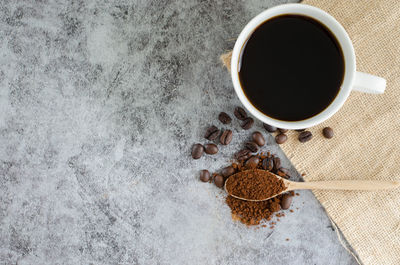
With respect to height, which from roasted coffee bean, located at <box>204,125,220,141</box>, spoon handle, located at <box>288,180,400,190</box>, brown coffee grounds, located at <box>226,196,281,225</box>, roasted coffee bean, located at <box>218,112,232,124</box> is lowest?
brown coffee grounds, located at <box>226,196,281,225</box>

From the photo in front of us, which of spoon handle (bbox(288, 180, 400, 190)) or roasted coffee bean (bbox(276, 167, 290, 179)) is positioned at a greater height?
roasted coffee bean (bbox(276, 167, 290, 179))

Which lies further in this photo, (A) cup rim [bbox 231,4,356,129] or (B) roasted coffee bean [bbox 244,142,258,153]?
(B) roasted coffee bean [bbox 244,142,258,153]

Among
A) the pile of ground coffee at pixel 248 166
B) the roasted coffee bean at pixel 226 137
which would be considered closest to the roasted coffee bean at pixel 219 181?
the pile of ground coffee at pixel 248 166

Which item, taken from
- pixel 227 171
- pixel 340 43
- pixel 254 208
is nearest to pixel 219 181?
pixel 227 171

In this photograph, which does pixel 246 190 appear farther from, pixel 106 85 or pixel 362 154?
pixel 106 85

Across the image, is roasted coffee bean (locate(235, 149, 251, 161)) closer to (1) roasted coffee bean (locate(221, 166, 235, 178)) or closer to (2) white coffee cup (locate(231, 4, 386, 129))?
(1) roasted coffee bean (locate(221, 166, 235, 178))

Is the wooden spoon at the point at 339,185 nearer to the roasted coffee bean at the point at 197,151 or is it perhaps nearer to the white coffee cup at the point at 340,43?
the roasted coffee bean at the point at 197,151

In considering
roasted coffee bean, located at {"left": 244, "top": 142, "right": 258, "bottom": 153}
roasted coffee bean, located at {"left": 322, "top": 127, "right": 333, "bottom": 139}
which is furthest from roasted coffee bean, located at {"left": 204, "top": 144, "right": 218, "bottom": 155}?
roasted coffee bean, located at {"left": 322, "top": 127, "right": 333, "bottom": 139}
